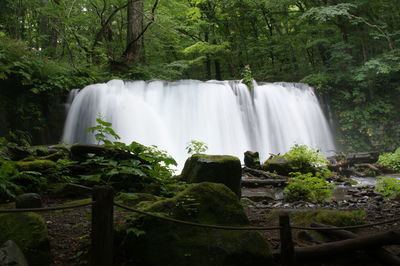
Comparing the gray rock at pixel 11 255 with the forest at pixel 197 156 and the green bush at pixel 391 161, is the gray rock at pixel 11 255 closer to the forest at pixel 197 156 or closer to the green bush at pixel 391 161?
the forest at pixel 197 156

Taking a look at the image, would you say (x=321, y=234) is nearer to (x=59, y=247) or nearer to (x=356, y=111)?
(x=59, y=247)

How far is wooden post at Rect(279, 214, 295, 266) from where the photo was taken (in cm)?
283

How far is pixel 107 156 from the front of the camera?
526cm

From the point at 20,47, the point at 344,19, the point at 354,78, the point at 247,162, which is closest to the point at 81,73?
the point at 20,47

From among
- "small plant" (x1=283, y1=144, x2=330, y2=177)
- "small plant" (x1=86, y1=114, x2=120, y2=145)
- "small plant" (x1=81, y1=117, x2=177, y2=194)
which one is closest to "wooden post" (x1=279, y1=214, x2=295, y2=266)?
"small plant" (x1=81, y1=117, x2=177, y2=194)

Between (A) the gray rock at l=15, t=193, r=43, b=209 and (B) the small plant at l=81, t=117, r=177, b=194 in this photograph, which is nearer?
(A) the gray rock at l=15, t=193, r=43, b=209

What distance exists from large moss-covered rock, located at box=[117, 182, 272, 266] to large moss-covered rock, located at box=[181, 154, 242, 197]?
2.77m

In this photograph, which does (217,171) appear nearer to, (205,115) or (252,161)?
(252,161)

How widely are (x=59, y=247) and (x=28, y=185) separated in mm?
2202

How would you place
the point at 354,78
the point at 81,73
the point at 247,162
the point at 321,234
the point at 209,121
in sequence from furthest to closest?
1. the point at 354,78
2. the point at 209,121
3. the point at 81,73
4. the point at 247,162
5. the point at 321,234

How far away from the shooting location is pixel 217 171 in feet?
20.4

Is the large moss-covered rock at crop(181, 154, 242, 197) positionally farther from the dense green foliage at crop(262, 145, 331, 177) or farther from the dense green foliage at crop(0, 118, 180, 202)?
the dense green foliage at crop(262, 145, 331, 177)

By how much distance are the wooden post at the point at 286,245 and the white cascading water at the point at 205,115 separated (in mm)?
9966

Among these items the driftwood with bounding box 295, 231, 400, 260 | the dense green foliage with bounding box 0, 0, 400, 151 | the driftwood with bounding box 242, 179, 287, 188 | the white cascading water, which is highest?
the dense green foliage with bounding box 0, 0, 400, 151
